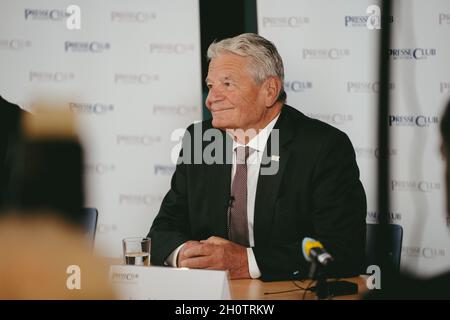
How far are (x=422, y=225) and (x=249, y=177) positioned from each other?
64.7 inches

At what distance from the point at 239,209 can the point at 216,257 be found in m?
0.52

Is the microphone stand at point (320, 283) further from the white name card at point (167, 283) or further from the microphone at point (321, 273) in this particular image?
the white name card at point (167, 283)

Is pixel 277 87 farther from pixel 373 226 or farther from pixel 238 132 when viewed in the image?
pixel 373 226

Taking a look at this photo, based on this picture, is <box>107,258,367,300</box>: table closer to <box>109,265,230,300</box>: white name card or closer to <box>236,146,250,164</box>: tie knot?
<box>109,265,230,300</box>: white name card

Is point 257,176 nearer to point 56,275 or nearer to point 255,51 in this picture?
point 255,51

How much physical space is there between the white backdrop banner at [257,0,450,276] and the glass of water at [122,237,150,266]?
212 cm

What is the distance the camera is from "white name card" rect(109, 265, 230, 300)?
1507 mm

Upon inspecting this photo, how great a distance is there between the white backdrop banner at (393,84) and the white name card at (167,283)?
90.7 inches

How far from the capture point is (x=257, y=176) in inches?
98.3

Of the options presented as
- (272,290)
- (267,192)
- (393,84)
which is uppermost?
(393,84)

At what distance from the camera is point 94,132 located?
3863 millimetres

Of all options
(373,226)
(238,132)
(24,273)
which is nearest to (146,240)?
(24,273)

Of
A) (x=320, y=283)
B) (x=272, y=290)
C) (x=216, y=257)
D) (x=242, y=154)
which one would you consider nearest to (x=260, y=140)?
(x=242, y=154)

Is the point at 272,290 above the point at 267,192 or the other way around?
the other way around
